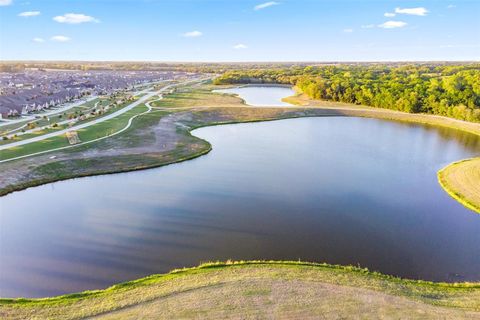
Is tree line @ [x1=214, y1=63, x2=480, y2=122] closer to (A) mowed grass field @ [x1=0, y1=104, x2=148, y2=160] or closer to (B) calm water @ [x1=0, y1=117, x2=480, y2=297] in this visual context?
(B) calm water @ [x1=0, y1=117, x2=480, y2=297]

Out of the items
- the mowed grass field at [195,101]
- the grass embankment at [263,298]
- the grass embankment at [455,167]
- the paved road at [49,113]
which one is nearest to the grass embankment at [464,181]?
the grass embankment at [455,167]

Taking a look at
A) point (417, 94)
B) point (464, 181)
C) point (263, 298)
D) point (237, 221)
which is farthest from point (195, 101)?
point (263, 298)

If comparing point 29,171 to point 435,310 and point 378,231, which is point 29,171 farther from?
point 435,310

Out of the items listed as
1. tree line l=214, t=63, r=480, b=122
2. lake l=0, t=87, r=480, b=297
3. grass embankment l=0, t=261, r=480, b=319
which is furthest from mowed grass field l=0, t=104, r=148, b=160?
Answer: tree line l=214, t=63, r=480, b=122

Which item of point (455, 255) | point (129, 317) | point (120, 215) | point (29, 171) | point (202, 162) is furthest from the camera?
point (202, 162)

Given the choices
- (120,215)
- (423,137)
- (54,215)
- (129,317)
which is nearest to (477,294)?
(129,317)

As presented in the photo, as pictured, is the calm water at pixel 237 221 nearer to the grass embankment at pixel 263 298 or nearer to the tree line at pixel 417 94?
the grass embankment at pixel 263 298

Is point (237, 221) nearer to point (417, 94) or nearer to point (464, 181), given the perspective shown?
point (464, 181)
